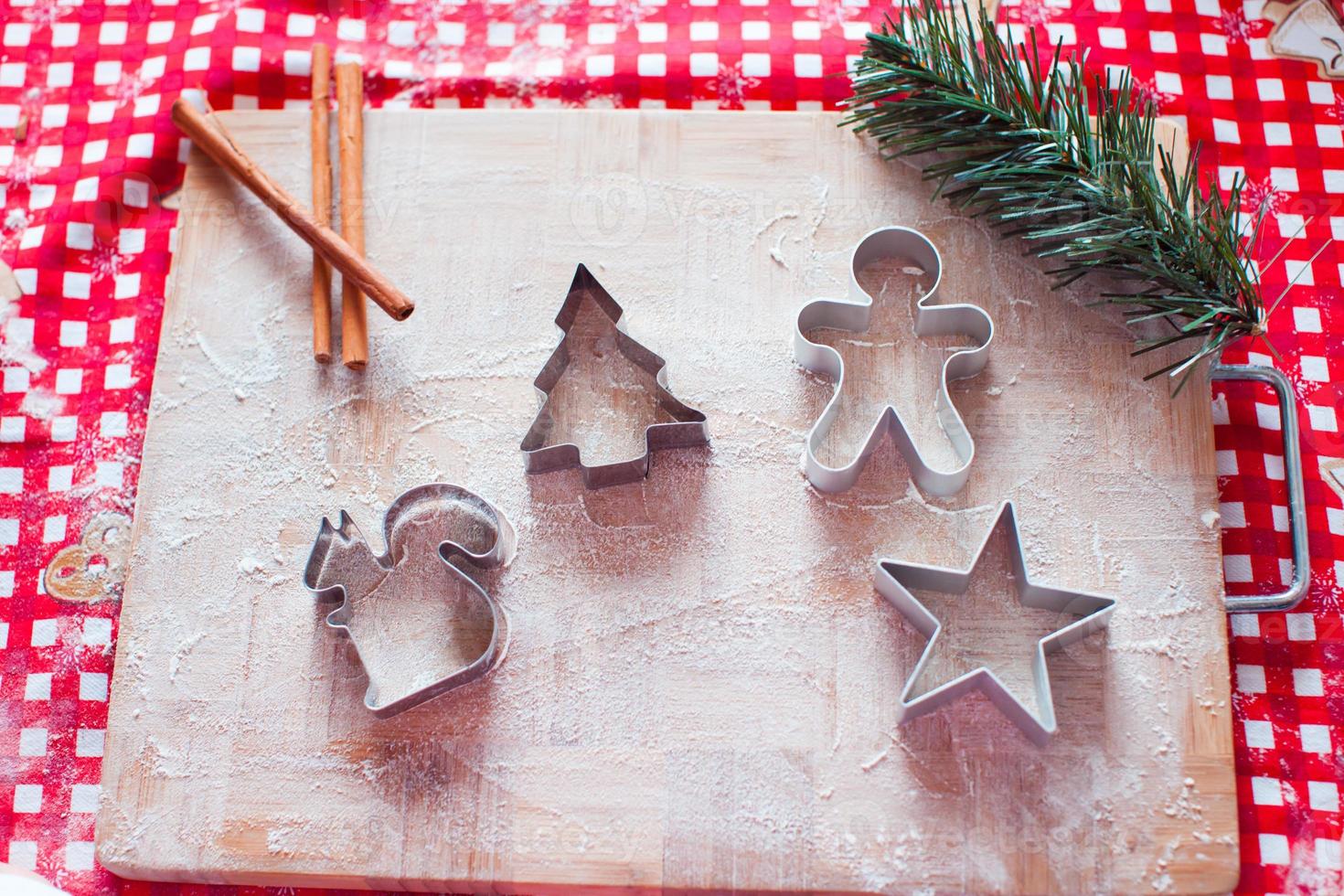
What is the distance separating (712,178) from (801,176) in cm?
9

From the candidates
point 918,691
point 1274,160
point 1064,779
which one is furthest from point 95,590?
point 1274,160

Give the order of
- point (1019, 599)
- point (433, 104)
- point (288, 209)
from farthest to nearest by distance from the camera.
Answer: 1. point (433, 104)
2. point (288, 209)
3. point (1019, 599)

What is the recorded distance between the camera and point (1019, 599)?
102 cm

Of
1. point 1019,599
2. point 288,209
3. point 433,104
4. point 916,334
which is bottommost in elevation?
point 1019,599

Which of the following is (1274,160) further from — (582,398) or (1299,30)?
(582,398)

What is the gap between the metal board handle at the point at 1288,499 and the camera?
3.43ft

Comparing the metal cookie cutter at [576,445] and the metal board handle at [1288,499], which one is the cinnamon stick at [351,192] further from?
the metal board handle at [1288,499]

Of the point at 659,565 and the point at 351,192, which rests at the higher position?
the point at 351,192

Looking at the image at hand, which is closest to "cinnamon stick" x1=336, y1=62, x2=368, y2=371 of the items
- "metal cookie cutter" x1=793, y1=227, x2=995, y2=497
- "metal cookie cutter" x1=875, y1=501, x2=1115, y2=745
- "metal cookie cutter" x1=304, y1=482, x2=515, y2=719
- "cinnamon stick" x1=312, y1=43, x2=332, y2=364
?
"cinnamon stick" x1=312, y1=43, x2=332, y2=364

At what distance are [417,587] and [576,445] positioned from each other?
19 cm

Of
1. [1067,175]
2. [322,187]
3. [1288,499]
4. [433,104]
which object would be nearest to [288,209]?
[322,187]

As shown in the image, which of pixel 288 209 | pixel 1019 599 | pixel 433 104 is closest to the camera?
pixel 1019 599

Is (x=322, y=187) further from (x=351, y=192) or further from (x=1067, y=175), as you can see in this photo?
(x=1067, y=175)

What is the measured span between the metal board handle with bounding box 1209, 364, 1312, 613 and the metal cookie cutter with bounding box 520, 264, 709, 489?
49cm
